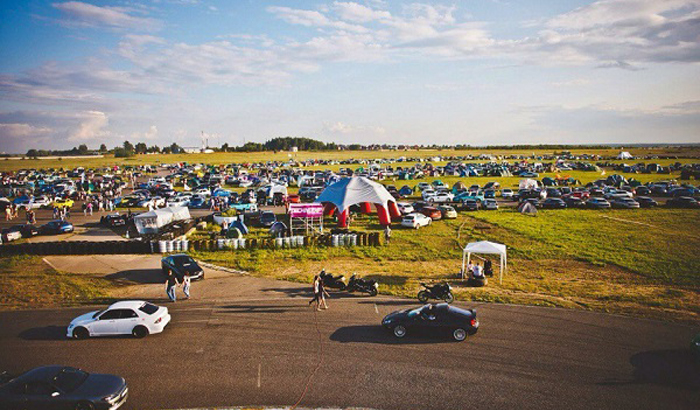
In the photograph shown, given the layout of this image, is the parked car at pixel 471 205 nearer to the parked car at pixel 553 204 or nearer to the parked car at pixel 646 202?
the parked car at pixel 553 204

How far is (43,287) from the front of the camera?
66.7ft

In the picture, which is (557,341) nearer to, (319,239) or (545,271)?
(545,271)

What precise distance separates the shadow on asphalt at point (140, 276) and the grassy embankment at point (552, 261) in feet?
11.5

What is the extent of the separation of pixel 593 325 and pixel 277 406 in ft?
41.0

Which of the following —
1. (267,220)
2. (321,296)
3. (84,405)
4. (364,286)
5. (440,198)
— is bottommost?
(84,405)

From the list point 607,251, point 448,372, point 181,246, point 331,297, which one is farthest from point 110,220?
point 607,251

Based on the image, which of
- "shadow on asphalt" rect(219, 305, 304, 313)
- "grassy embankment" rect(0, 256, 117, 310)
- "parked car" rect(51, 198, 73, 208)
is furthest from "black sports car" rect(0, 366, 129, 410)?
"parked car" rect(51, 198, 73, 208)

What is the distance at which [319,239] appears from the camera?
92.2 feet

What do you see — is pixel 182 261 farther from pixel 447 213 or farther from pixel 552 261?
pixel 447 213

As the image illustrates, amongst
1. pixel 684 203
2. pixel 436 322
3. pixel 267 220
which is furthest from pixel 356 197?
pixel 684 203

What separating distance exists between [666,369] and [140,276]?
23859mm

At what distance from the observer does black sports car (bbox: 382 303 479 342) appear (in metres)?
14.3

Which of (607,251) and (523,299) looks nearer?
(523,299)

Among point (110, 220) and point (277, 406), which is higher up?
point (110, 220)
